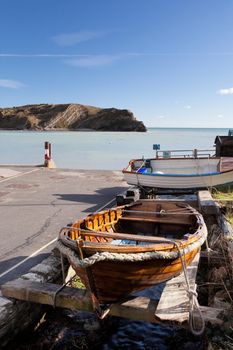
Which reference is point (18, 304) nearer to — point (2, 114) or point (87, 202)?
point (87, 202)

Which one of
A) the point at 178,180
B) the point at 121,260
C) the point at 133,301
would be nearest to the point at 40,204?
the point at 178,180

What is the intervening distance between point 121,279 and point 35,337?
189cm

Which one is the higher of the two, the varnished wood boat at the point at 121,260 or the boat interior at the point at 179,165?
the boat interior at the point at 179,165

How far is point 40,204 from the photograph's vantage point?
1320cm

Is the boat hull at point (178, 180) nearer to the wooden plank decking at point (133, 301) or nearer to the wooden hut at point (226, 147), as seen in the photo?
the wooden hut at point (226, 147)

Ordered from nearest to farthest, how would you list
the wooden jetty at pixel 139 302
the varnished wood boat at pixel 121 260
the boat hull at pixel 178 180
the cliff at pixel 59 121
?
the wooden jetty at pixel 139 302
the varnished wood boat at pixel 121 260
the boat hull at pixel 178 180
the cliff at pixel 59 121

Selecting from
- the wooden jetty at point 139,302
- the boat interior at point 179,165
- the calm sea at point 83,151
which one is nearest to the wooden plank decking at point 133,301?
the wooden jetty at point 139,302

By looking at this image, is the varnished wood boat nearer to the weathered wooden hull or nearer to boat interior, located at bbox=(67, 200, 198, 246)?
the weathered wooden hull

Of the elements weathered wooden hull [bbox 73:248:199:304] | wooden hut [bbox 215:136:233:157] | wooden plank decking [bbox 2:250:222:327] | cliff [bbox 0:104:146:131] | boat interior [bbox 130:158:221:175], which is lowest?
wooden plank decking [bbox 2:250:222:327]

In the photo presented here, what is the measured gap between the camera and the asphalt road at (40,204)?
8.22 meters

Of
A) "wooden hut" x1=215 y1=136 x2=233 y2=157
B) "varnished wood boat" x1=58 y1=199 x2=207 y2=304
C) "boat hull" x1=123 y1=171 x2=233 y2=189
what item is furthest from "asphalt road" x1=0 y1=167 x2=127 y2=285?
"wooden hut" x1=215 y1=136 x2=233 y2=157

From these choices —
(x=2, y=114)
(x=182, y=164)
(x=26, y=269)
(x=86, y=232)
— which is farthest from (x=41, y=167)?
(x=2, y=114)

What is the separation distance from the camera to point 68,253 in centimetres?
550

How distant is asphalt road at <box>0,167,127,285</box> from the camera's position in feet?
27.0
